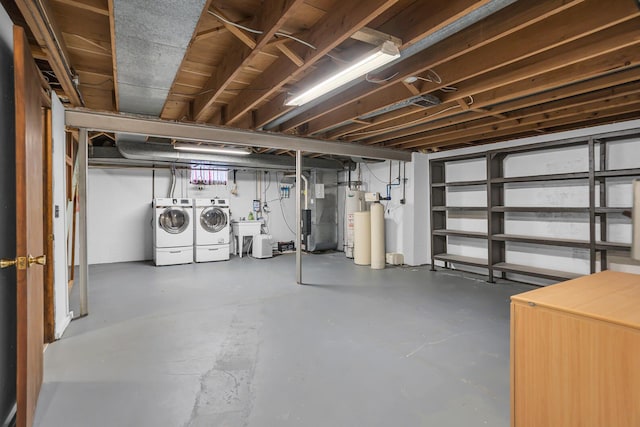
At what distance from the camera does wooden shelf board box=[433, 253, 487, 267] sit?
5.30 meters

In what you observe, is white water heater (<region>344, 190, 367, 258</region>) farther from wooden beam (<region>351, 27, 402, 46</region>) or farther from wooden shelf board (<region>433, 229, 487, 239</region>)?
wooden beam (<region>351, 27, 402, 46</region>)

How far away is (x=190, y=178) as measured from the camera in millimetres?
7387

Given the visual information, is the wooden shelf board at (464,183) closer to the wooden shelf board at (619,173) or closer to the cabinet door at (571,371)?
the wooden shelf board at (619,173)

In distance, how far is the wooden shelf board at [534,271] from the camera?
4.34 meters

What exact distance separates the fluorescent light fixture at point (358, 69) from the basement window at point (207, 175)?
16.1ft

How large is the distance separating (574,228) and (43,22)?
19.9 feet

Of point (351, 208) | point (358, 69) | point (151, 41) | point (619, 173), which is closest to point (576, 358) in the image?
point (358, 69)

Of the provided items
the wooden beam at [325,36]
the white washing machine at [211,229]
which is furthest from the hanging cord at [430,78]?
the white washing machine at [211,229]

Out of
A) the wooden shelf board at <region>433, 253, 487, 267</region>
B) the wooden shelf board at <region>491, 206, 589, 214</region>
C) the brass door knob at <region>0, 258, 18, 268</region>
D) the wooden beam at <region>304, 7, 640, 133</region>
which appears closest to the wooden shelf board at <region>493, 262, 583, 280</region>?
the wooden shelf board at <region>433, 253, 487, 267</region>

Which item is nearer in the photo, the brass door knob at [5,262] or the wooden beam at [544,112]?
the brass door knob at [5,262]

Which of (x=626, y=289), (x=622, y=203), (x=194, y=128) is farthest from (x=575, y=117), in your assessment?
(x=194, y=128)

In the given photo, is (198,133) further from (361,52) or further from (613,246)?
(613,246)

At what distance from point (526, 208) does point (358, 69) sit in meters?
3.74

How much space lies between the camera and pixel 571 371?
1364 millimetres
